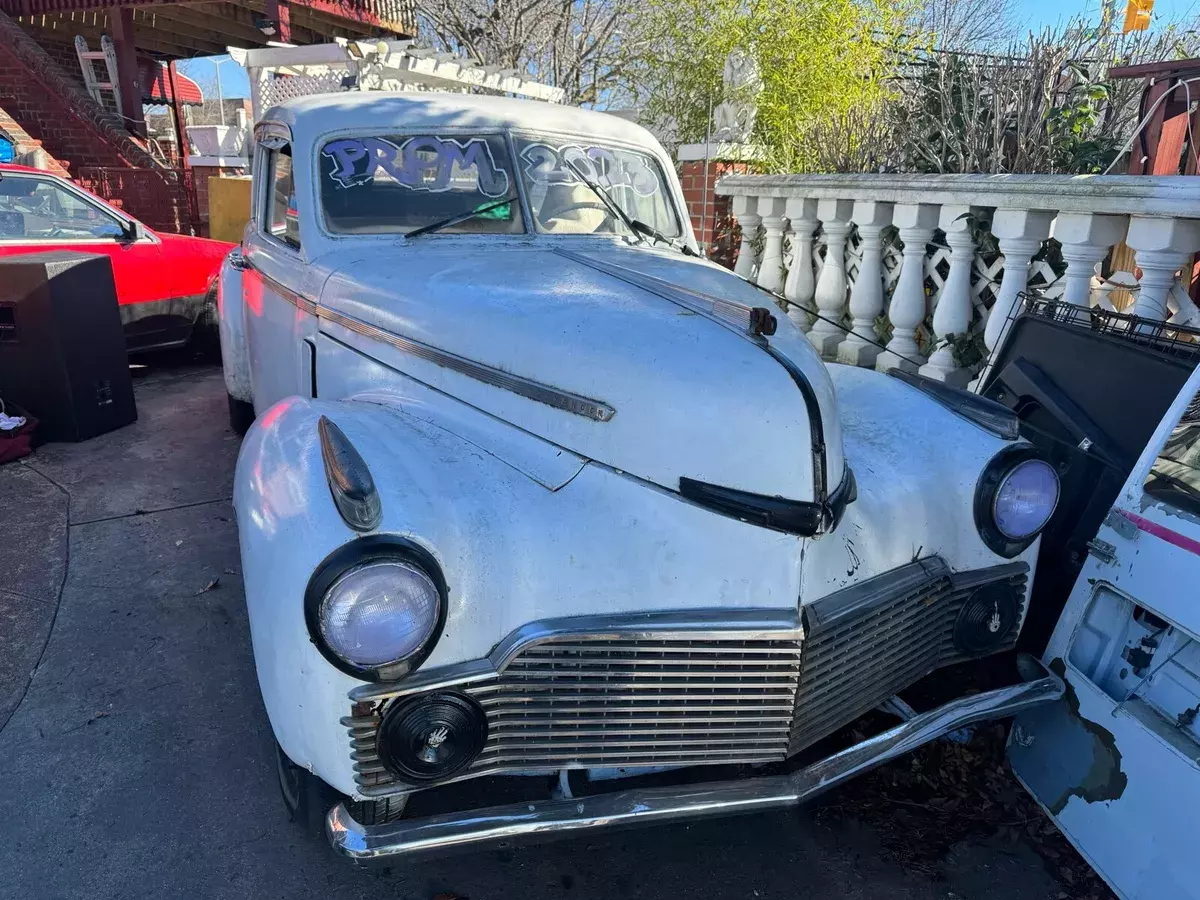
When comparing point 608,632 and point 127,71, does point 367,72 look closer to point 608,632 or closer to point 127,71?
point 608,632

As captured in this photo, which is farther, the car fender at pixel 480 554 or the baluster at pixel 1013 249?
the baluster at pixel 1013 249

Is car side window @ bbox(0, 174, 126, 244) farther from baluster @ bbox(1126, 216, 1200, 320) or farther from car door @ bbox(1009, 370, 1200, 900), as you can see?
car door @ bbox(1009, 370, 1200, 900)

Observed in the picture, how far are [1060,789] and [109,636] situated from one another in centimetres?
333

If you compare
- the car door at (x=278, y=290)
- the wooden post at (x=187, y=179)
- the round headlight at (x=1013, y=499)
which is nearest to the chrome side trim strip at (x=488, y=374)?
the car door at (x=278, y=290)

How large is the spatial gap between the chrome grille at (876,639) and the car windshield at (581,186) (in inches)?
77.5

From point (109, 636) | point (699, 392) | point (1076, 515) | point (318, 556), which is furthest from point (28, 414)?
point (1076, 515)

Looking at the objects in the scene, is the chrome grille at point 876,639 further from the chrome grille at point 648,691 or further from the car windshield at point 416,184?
the car windshield at point 416,184

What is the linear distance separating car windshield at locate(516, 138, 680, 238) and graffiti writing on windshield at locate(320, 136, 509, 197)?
0.15m

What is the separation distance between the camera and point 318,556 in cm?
175

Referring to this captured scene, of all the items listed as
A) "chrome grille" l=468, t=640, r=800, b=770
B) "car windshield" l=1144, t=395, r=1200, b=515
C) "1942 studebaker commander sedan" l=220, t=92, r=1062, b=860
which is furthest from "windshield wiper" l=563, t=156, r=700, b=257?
"chrome grille" l=468, t=640, r=800, b=770

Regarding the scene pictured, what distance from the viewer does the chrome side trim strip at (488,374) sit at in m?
2.11

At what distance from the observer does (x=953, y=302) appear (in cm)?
452

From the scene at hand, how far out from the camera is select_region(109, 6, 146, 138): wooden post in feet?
46.6

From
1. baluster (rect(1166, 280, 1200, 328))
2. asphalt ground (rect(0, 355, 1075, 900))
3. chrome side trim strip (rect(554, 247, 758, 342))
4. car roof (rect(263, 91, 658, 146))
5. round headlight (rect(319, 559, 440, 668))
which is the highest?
car roof (rect(263, 91, 658, 146))
